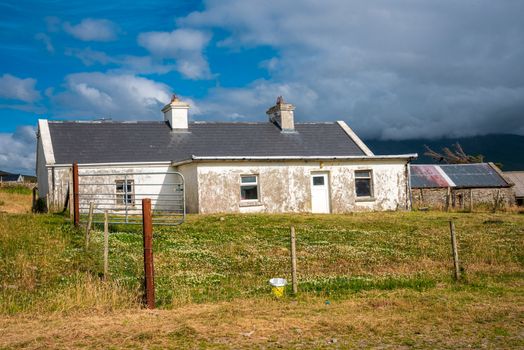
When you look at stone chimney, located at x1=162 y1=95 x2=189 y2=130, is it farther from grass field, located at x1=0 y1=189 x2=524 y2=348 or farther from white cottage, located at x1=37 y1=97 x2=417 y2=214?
grass field, located at x1=0 y1=189 x2=524 y2=348

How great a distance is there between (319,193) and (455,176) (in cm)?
1340

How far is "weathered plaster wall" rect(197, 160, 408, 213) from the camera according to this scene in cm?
2502

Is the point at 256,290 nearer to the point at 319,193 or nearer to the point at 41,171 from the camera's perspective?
the point at 319,193

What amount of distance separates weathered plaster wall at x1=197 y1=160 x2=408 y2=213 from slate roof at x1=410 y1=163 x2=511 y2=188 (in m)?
5.68

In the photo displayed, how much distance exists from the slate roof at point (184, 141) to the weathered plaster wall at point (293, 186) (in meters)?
2.11

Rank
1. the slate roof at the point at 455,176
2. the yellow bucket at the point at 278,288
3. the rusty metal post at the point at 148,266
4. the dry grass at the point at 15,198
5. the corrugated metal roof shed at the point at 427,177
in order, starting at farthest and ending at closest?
1. the slate roof at the point at 455,176
2. the corrugated metal roof shed at the point at 427,177
3. the dry grass at the point at 15,198
4. the yellow bucket at the point at 278,288
5. the rusty metal post at the point at 148,266

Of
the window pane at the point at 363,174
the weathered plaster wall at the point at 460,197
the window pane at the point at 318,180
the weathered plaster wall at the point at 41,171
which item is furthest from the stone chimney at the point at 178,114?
the weathered plaster wall at the point at 460,197

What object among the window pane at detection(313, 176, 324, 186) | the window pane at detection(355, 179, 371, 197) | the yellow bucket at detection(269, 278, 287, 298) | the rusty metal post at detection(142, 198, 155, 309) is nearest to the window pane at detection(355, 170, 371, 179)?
the window pane at detection(355, 179, 371, 197)

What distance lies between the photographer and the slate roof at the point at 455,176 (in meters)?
34.5

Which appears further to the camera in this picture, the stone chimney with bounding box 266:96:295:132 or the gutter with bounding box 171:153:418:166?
the stone chimney with bounding box 266:96:295:132

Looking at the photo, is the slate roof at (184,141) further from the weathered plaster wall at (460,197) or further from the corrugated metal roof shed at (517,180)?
the corrugated metal roof shed at (517,180)

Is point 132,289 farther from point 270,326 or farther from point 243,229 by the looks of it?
point 243,229

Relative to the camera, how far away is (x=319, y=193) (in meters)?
27.1

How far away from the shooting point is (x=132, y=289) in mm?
10117
